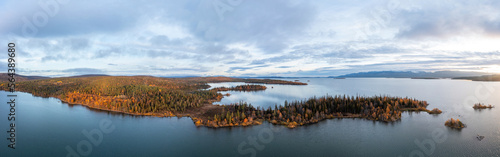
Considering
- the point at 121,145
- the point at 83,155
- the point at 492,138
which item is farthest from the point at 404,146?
the point at 83,155

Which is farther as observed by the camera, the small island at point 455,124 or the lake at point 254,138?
the small island at point 455,124

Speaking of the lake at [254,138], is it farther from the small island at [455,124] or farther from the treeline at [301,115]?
the treeline at [301,115]

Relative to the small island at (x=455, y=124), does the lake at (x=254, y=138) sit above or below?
below

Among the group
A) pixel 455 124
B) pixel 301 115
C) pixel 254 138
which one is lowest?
pixel 254 138

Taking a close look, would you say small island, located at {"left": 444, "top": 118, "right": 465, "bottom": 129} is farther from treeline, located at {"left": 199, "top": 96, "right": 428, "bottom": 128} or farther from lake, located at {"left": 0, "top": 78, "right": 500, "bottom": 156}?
treeline, located at {"left": 199, "top": 96, "right": 428, "bottom": 128}

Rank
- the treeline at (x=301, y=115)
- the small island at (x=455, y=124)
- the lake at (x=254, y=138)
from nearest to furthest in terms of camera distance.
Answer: the lake at (x=254, y=138), the small island at (x=455, y=124), the treeline at (x=301, y=115)

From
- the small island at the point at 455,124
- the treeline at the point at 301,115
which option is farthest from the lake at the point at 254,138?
the treeline at the point at 301,115

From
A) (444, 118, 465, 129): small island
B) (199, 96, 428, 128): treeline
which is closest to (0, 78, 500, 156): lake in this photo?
(444, 118, 465, 129): small island

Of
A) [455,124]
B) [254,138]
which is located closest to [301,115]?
[254,138]

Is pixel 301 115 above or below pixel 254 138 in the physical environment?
above

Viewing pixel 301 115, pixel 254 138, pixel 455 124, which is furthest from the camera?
pixel 301 115

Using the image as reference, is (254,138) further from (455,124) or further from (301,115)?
(455,124)
